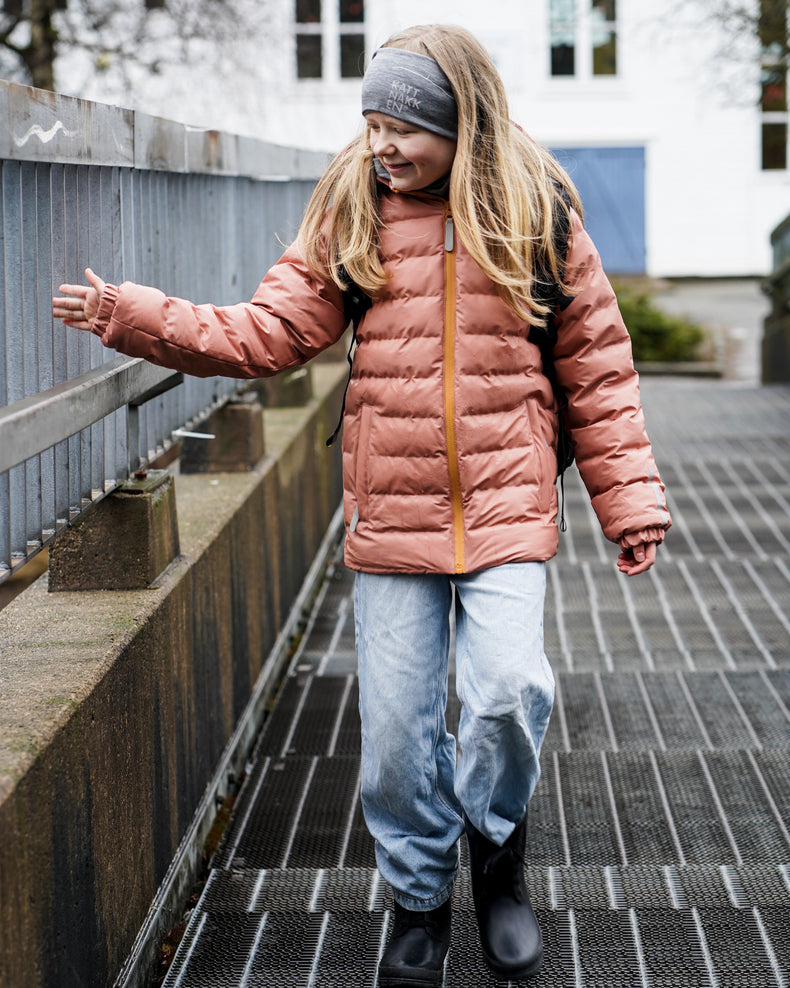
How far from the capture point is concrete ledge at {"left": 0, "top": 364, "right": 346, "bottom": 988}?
217cm

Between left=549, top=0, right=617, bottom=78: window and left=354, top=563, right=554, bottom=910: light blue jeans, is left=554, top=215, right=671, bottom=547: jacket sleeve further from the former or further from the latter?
left=549, top=0, right=617, bottom=78: window

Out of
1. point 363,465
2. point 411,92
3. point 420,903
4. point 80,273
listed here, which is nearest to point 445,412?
point 363,465

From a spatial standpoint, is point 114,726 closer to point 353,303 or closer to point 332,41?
point 353,303

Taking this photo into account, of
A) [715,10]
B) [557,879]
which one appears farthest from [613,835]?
[715,10]

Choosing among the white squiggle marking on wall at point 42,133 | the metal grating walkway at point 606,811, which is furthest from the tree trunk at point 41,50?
the white squiggle marking on wall at point 42,133

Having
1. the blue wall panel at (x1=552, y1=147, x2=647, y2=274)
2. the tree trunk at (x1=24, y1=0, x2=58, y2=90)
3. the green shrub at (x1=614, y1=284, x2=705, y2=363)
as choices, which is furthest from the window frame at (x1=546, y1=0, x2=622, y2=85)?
the tree trunk at (x1=24, y1=0, x2=58, y2=90)

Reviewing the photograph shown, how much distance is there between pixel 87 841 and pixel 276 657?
7.66 feet

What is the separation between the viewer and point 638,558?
113 inches

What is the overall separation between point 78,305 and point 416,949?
1375mm

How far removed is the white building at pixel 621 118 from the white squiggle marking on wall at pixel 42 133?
79.7ft

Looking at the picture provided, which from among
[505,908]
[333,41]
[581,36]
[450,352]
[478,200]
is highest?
[581,36]

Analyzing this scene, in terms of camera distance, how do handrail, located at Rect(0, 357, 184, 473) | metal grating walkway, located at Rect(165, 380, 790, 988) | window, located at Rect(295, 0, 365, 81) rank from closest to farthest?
handrail, located at Rect(0, 357, 184, 473) < metal grating walkway, located at Rect(165, 380, 790, 988) < window, located at Rect(295, 0, 365, 81)

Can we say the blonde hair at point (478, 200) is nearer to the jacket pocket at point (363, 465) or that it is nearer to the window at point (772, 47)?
the jacket pocket at point (363, 465)

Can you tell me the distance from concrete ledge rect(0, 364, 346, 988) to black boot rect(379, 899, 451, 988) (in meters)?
0.50
